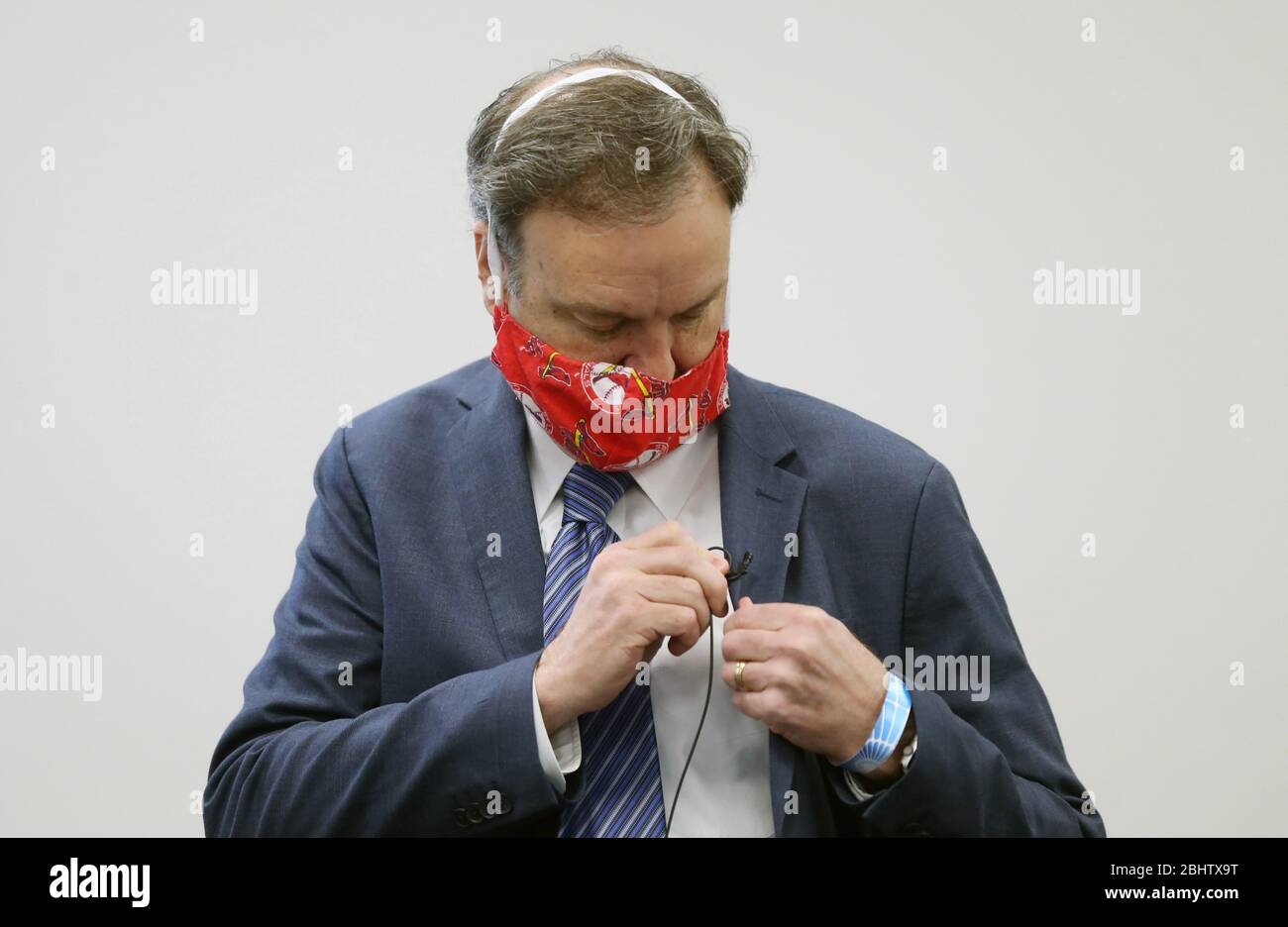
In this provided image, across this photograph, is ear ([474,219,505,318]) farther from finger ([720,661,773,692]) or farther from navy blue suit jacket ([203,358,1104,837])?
finger ([720,661,773,692])

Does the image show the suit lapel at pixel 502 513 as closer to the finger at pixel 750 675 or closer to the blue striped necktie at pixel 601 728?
the blue striped necktie at pixel 601 728

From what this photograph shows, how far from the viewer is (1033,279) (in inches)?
142

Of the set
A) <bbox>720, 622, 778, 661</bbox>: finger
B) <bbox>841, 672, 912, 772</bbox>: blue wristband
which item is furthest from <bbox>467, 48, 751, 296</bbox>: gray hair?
<bbox>841, 672, 912, 772</bbox>: blue wristband

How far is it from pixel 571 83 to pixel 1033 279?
188cm

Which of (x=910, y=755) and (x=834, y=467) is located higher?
(x=834, y=467)

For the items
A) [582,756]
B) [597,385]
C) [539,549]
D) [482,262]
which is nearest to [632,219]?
[597,385]

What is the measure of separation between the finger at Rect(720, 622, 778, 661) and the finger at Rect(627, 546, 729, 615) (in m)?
0.04

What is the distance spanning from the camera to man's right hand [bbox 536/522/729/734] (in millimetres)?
1871

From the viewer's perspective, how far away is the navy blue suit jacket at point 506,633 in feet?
6.30

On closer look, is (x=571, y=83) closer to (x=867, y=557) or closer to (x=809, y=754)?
(x=867, y=557)

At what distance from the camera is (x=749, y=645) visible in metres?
1.90

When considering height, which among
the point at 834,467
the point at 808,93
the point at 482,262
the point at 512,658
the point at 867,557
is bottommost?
the point at 512,658

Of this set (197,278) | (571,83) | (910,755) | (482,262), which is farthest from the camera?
(197,278)

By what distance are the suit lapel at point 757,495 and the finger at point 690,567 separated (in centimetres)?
17
